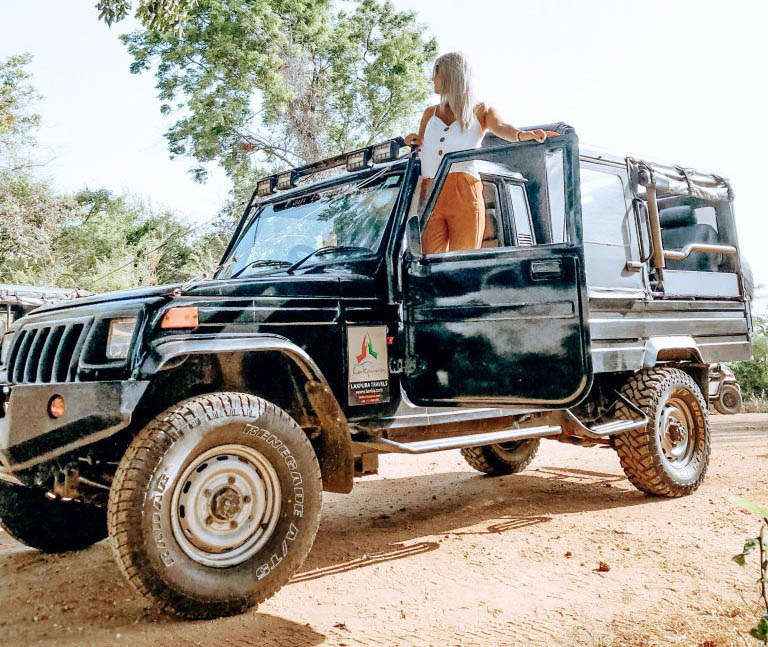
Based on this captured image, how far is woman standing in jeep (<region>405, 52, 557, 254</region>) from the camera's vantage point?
13.4 ft

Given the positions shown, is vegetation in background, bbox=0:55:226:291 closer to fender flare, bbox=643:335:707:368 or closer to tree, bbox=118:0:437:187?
tree, bbox=118:0:437:187

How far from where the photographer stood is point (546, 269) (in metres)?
3.67

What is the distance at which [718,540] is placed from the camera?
4.18 meters

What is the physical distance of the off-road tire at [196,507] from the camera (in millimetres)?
2967

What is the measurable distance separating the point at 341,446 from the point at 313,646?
1079mm

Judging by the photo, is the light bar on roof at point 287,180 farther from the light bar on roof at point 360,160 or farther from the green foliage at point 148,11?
the green foliage at point 148,11

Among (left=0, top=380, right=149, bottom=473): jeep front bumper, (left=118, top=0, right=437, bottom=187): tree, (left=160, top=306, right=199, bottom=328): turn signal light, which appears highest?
(left=118, top=0, right=437, bottom=187): tree

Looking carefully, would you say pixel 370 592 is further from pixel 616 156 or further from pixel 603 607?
pixel 616 156

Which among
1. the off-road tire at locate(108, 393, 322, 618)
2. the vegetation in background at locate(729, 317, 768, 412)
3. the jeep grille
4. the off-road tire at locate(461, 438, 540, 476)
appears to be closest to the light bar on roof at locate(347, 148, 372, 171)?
the off-road tire at locate(108, 393, 322, 618)

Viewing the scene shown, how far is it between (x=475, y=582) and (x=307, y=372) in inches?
51.2

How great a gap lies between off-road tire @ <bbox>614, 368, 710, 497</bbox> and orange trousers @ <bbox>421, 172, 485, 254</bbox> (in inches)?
75.1

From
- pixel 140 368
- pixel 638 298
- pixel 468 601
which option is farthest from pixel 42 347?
pixel 638 298

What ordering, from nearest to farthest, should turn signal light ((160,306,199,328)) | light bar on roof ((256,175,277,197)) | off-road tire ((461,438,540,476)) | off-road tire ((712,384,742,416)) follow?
1. turn signal light ((160,306,199,328))
2. light bar on roof ((256,175,277,197))
3. off-road tire ((461,438,540,476))
4. off-road tire ((712,384,742,416))

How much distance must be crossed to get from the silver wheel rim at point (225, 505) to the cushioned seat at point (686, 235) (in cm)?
434
